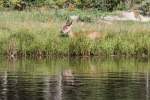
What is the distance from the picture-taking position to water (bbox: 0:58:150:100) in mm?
16822

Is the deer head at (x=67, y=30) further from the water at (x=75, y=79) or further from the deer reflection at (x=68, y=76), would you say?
the deer reflection at (x=68, y=76)

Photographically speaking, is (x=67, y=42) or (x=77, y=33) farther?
(x=77, y=33)

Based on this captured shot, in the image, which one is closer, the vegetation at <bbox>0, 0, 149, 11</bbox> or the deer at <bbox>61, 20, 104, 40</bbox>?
the deer at <bbox>61, 20, 104, 40</bbox>

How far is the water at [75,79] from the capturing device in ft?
55.2

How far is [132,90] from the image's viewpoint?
17.8 m

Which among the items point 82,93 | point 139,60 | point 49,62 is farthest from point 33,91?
point 139,60

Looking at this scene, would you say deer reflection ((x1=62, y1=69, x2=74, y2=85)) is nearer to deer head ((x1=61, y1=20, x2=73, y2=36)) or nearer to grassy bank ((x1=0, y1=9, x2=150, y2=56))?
grassy bank ((x1=0, y1=9, x2=150, y2=56))

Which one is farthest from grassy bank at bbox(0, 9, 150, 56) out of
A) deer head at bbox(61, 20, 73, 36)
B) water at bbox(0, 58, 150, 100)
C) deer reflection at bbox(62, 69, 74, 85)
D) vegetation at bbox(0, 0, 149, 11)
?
vegetation at bbox(0, 0, 149, 11)

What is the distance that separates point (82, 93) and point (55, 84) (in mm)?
2419

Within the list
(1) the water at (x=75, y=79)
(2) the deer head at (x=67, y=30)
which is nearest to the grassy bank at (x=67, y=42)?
(2) the deer head at (x=67, y=30)

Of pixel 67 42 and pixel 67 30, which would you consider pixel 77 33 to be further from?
pixel 67 42

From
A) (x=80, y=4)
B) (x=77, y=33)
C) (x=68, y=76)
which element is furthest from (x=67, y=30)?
(x=80, y=4)

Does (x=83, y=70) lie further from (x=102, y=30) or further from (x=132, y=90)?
(x=102, y=30)

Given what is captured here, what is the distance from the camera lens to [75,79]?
2109 cm
